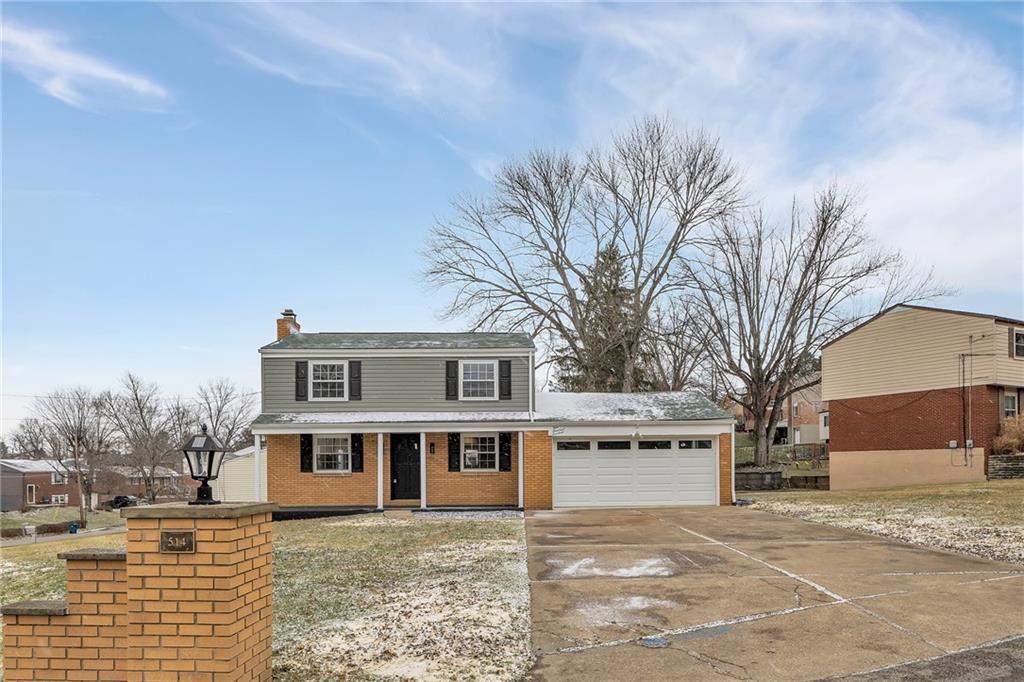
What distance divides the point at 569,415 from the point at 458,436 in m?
3.16

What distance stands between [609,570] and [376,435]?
1235cm

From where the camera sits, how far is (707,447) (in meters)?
19.6

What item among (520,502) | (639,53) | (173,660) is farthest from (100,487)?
(173,660)

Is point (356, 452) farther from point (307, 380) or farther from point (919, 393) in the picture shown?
point (919, 393)

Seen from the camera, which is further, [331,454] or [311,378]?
[311,378]

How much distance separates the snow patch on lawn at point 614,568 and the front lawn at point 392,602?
56 cm

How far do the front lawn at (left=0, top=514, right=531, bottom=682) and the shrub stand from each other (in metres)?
17.9

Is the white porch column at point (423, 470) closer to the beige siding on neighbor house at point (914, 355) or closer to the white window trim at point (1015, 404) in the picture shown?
the beige siding on neighbor house at point (914, 355)

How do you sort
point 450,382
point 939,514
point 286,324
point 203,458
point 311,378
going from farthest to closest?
point 286,324, point 450,382, point 311,378, point 939,514, point 203,458

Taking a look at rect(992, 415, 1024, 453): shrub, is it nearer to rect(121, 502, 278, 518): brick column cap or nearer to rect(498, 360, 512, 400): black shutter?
rect(498, 360, 512, 400): black shutter

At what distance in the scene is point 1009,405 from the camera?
76.8 feet

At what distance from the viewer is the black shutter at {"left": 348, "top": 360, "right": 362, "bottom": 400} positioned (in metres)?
20.3

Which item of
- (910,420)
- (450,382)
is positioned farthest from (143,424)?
(910,420)

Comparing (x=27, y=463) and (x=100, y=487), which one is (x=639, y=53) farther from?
(x=27, y=463)
